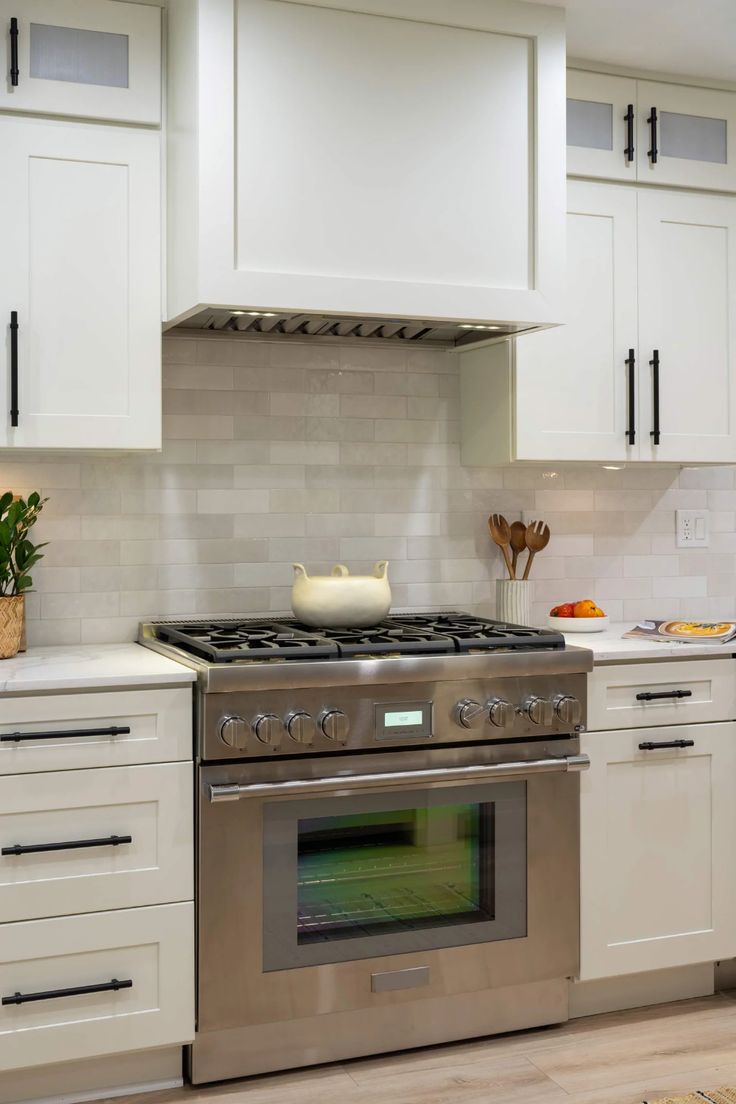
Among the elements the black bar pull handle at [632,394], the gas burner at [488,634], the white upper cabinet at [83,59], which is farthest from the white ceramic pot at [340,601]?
the white upper cabinet at [83,59]

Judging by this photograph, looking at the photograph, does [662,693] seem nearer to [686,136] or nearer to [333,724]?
[333,724]

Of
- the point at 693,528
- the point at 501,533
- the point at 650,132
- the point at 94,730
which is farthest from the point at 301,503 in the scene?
the point at 650,132

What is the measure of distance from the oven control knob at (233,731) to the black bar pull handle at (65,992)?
0.56m

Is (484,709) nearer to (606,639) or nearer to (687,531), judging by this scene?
(606,639)

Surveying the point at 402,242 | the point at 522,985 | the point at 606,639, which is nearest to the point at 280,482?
the point at 402,242

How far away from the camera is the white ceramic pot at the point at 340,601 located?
112 inches

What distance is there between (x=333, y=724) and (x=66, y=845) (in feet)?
2.04

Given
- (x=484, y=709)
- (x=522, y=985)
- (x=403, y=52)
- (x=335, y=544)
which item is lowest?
(x=522, y=985)

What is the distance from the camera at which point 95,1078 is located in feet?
8.05

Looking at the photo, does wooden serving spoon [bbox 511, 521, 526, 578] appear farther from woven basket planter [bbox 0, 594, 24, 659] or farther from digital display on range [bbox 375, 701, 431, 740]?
woven basket planter [bbox 0, 594, 24, 659]

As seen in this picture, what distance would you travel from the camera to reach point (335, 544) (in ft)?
10.6

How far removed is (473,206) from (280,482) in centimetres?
93

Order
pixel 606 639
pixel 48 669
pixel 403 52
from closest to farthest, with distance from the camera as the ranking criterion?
pixel 48 669 < pixel 403 52 < pixel 606 639

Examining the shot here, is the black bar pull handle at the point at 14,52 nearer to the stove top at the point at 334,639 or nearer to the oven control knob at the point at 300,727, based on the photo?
the stove top at the point at 334,639
